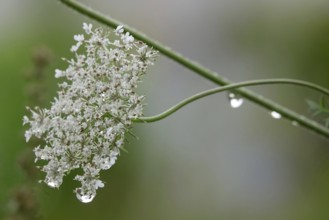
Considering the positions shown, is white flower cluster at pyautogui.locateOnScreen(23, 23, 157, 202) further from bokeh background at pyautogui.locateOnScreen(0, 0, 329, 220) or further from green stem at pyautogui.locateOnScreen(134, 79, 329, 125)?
bokeh background at pyautogui.locateOnScreen(0, 0, 329, 220)

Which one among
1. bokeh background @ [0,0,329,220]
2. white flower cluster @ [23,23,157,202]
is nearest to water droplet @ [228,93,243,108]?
white flower cluster @ [23,23,157,202]

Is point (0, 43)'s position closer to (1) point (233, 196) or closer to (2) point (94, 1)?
(2) point (94, 1)

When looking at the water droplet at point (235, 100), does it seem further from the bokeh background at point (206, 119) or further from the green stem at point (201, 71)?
the bokeh background at point (206, 119)

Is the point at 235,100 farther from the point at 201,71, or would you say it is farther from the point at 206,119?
the point at 206,119

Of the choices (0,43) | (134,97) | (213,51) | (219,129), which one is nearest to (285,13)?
(213,51)

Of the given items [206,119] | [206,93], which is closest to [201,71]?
[206,93]
